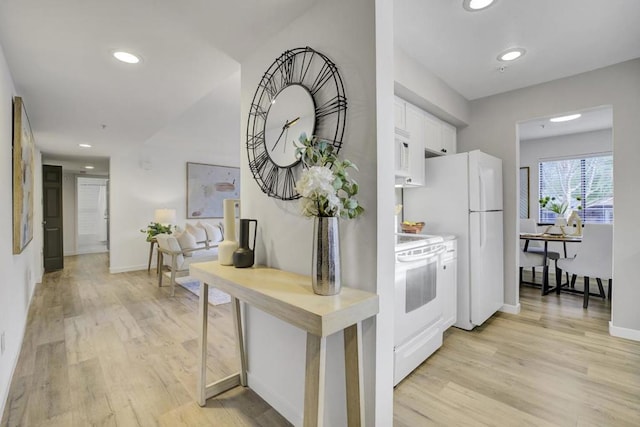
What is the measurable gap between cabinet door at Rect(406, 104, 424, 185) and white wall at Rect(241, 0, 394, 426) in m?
1.44

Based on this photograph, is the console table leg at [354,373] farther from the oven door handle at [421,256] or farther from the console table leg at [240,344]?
the console table leg at [240,344]

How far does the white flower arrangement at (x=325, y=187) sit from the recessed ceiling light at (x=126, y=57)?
162 cm

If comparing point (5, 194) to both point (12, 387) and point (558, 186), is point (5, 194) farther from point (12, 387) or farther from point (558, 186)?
point (558, 186)

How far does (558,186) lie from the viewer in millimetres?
5090

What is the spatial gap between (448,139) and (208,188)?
491cm

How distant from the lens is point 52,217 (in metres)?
5.72

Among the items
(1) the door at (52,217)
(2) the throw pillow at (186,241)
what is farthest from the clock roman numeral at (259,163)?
(1) the door at (52,217)

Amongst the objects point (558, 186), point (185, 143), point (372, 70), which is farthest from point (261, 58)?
point (558, 186)

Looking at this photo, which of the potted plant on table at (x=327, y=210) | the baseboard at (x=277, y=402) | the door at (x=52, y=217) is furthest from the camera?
the door at (x=52, y=217)

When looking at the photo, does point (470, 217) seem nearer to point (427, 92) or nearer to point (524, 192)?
point (427, 92)

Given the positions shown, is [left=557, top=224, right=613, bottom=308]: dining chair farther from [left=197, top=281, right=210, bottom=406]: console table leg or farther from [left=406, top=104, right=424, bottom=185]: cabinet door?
[left=197, top=281, right=210, bottom=406]: console table leg

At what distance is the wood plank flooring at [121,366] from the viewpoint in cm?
164

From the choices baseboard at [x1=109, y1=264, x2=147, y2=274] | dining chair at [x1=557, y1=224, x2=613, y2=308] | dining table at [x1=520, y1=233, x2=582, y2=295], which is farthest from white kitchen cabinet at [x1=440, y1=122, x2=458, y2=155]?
baseboard at [x1=109, y1=264, x2=147, y2=274]

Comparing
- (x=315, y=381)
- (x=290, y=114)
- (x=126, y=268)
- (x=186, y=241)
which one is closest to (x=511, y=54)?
(x=290, y=114)
